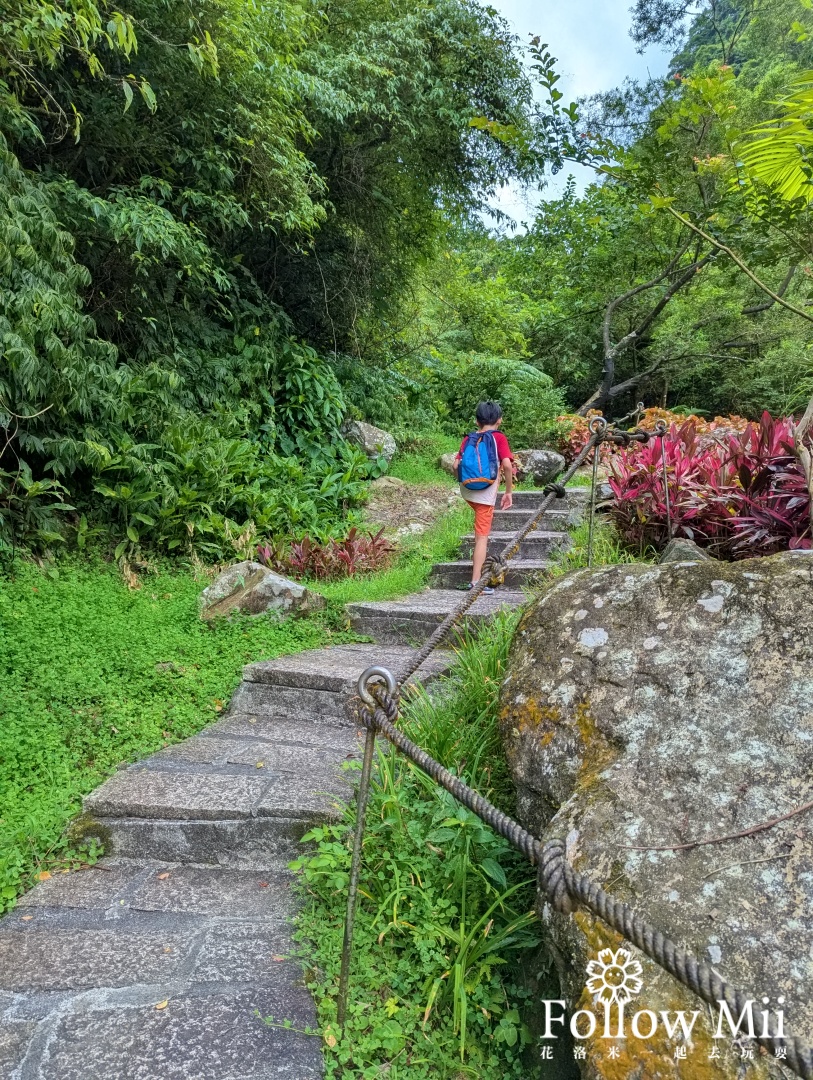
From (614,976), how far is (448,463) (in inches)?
322

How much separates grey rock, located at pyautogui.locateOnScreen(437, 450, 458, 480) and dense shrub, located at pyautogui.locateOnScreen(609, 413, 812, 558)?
448 cm

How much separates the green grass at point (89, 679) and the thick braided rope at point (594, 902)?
185cm

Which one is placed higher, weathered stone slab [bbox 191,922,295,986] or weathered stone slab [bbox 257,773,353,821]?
weathered stone slab [bbox 257,773,353,821]

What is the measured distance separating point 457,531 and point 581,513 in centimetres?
164

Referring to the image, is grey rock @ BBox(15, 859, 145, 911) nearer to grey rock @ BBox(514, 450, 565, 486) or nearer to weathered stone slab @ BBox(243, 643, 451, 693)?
weathered stone slab @ BBox(243, 643, 451, 693)

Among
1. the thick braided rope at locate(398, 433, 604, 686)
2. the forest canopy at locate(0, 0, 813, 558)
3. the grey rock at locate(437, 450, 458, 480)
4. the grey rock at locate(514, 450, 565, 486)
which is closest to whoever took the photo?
the thick braided rope at locate(398, 433, 604, 686)

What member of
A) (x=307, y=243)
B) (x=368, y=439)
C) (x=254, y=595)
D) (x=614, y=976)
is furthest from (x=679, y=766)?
(x=307, y=243)

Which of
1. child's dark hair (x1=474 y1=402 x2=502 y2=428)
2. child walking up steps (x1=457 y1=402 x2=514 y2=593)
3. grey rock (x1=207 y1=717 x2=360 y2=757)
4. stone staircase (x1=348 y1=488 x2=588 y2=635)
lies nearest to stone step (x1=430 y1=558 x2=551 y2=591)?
A: stone staircase (x1=348 y1=488 x2=588 y2=635)

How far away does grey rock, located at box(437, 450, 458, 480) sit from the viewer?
29.8 ft

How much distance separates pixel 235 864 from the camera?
2.42 metres

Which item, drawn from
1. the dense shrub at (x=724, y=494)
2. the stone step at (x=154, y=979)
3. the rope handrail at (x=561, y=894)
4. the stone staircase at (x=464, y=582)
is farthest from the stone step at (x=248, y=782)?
the dense shrub at (x=724, y=494)

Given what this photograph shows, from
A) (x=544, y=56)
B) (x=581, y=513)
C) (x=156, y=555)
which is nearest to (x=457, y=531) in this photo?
(x=581, y=513)

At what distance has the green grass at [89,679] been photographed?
253cm

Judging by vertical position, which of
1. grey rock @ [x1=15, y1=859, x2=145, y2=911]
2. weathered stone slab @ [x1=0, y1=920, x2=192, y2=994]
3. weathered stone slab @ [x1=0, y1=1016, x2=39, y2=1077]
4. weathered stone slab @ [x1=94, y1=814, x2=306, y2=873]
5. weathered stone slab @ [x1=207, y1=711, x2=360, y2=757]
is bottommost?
weathered stone slab @ [x1=0, y1=1016, x2=39, y2=1077]
